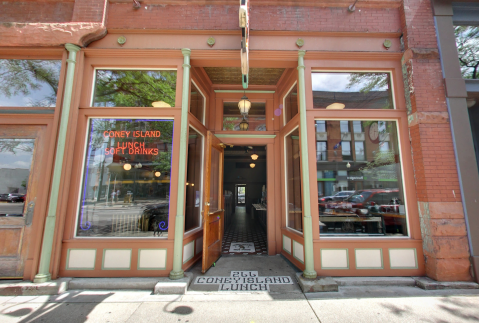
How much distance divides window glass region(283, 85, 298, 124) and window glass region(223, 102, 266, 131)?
0.68 meters

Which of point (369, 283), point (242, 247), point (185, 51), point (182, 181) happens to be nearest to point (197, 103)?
point (185, 51)

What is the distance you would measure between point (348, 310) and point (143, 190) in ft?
12.3

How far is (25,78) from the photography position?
421 centimetres

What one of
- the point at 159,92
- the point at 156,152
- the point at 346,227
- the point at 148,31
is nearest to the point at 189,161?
the point at 156,152

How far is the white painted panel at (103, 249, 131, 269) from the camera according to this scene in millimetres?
3650

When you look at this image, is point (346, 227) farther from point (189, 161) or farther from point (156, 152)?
point (156, 152)

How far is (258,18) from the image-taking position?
4.38 m

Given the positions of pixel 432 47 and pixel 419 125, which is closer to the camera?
pixel 419 125

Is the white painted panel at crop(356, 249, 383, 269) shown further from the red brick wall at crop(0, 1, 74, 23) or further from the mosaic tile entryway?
the red brick wall at crop(0, 1, 74, 23)

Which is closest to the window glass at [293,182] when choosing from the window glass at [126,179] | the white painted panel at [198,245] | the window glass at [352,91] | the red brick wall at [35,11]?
the window glass at [352,91]

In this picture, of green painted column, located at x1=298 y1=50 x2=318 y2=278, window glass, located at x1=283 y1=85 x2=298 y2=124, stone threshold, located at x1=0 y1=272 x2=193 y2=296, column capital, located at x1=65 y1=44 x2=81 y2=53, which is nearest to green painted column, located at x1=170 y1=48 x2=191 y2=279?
stone threshold, located at x1=0 y1=272 x2=193 y2=296

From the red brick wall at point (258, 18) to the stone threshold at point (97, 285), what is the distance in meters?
4.75

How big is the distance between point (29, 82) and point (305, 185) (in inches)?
227

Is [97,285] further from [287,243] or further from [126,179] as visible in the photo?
[287,243]
